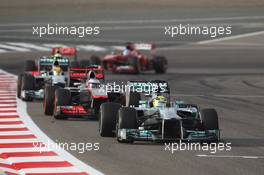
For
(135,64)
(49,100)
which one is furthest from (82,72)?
(135,64)

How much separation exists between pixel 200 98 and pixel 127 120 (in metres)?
11.6

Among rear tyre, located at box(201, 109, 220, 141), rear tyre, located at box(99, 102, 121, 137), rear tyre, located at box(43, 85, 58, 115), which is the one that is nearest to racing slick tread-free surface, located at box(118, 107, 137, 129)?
rear tyre, located at box(99, 102, 121, 137)

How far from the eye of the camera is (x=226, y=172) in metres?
15.3

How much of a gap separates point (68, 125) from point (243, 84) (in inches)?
581

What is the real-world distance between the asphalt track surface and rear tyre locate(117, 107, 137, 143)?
215mm

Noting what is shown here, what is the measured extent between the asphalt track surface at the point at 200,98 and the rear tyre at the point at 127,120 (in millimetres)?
215

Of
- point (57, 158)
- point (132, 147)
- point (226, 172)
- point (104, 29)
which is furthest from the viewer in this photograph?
point (104, 29)

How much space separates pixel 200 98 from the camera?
3019cm

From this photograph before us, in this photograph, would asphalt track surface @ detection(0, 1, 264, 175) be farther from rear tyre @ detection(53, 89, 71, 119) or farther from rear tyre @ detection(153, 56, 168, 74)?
rear tyre @ detection(153, 56, 168, 74)

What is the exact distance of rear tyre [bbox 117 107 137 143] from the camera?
1881 cm

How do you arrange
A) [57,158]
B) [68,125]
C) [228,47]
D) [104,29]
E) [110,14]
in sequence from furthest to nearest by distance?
1. [110,14]
2. [104,29]
3. [228,47]
4. [68,125]
5. [57,158]

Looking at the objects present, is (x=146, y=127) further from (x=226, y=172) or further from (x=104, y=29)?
(x=104, y=29)

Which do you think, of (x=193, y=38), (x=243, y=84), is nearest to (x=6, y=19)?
(x=193, y=38)

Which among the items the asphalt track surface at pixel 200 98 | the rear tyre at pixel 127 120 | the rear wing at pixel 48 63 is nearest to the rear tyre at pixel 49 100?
the asphalt track surface at pixel 200 98
